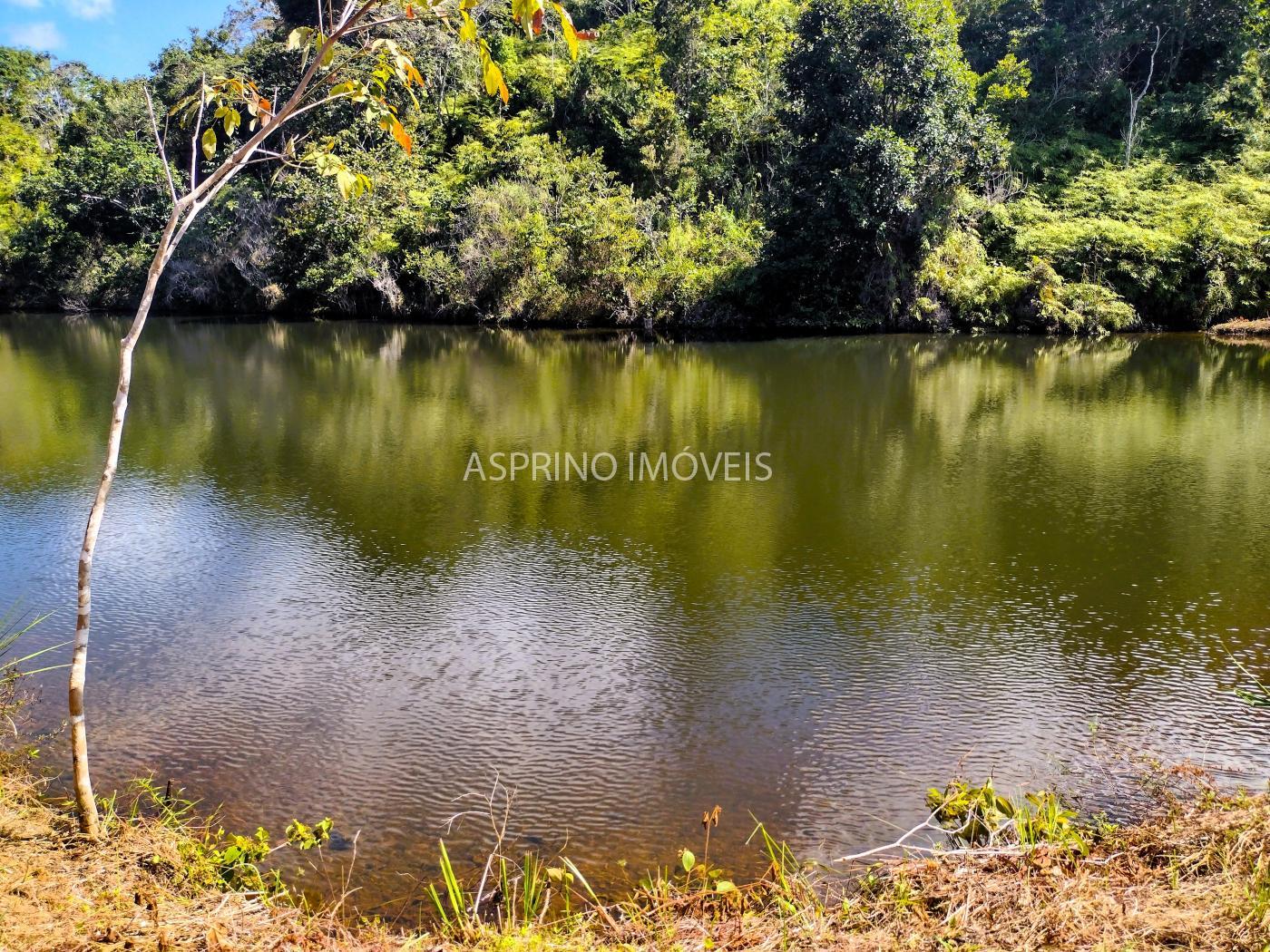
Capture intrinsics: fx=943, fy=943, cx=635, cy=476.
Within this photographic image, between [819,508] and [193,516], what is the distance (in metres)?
6.54

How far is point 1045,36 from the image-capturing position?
32781mm

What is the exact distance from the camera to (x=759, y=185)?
106 ft

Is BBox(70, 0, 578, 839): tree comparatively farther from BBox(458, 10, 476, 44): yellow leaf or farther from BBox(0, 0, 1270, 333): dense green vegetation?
BBox(0, 0, 1270, 333): dense green vegetation

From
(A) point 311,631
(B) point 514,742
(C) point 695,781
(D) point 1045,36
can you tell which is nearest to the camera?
(C) point 695,781

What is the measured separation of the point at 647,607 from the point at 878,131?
19.4 m

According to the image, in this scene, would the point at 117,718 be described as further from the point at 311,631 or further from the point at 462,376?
the point at 462,376

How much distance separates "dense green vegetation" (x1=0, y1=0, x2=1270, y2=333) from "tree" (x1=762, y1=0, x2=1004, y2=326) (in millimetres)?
72

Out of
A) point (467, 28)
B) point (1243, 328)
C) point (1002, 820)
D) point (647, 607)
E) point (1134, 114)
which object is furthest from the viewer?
point (1134, 114)

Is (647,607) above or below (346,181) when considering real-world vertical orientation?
below

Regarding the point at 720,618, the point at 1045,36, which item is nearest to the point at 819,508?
the point at 720,618

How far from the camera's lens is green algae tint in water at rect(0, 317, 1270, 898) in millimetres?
5137

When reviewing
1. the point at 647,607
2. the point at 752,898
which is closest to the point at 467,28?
the point at 752,898

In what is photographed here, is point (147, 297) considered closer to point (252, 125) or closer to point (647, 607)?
point (252, 125)

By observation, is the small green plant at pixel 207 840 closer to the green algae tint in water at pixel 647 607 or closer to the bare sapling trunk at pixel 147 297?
the green algae tint in water at pixel 647 607
